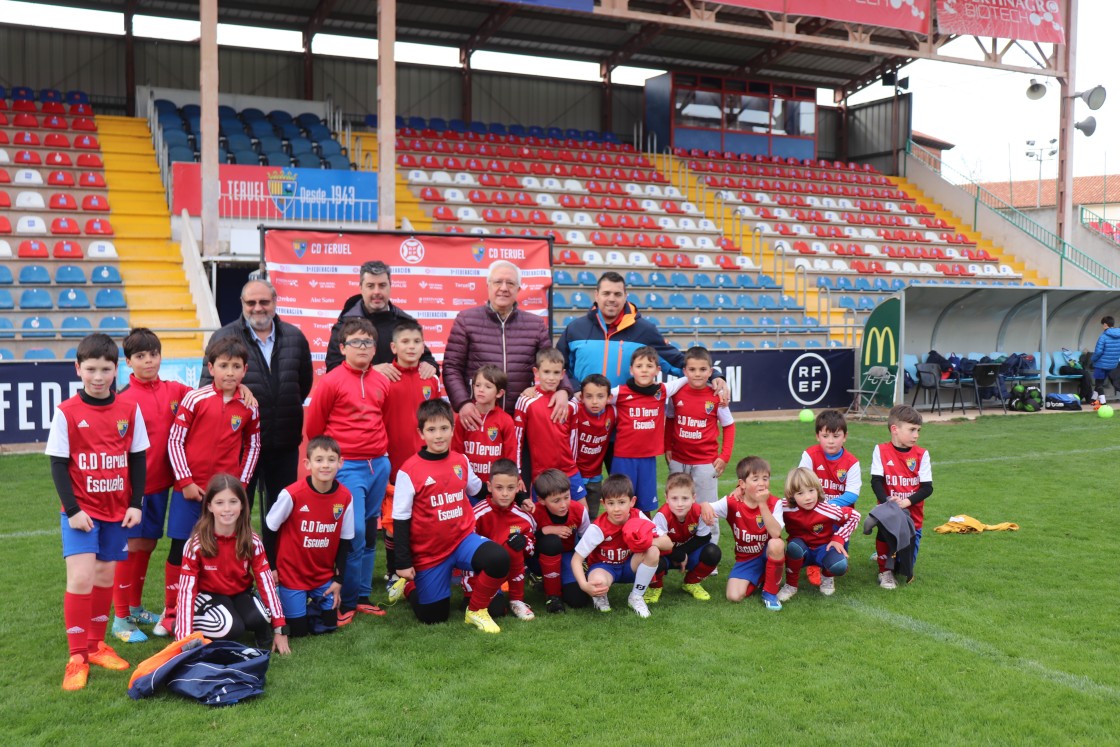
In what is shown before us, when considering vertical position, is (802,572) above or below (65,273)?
below

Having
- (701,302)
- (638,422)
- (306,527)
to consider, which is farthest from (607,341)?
(701,302)

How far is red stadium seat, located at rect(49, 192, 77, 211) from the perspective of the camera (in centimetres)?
1488

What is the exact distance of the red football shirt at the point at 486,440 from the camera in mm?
5582

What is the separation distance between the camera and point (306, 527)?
188 inches

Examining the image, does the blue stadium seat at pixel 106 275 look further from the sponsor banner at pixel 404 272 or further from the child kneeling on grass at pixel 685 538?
the child kneeling on grass at pixel 685 538

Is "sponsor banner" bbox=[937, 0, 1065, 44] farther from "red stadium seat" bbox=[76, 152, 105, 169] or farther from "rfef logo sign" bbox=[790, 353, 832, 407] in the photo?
"red stadium seat" bbox=[76, 152, 105, 169]

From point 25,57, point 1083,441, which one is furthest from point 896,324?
point 25,57

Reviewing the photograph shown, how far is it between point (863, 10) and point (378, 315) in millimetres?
17324

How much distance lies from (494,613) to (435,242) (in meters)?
4.65

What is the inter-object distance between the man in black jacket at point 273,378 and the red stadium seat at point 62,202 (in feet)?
38.2

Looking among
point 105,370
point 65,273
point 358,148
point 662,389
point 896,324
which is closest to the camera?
point 105,370

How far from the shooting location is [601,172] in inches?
856

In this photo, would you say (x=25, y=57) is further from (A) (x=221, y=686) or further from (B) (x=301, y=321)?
(A) (x=221, y=686)

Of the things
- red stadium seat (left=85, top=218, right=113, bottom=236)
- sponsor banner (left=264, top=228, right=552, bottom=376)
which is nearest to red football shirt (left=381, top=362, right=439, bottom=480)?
sponsor banner (left=264, top=228, right=552, bottom=376)
